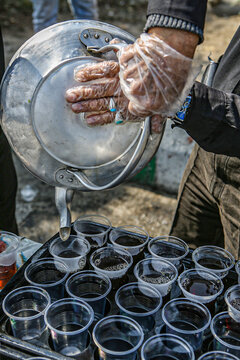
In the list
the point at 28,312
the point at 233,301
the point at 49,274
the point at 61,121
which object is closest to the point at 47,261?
the point at 49,274

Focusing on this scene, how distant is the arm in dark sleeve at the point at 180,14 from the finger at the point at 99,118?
207 mm

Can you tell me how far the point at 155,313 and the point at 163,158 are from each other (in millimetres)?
1738

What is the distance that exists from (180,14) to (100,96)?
234 millimetres

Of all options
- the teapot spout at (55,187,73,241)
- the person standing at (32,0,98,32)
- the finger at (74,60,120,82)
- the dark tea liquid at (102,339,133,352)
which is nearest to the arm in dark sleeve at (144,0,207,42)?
the finger at (74,60,120,82)

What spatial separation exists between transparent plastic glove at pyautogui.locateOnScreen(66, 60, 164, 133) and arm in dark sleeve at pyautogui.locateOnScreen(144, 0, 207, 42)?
132 mm

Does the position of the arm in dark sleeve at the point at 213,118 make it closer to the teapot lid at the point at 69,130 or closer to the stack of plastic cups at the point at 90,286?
the teapot lid at the point at 69,130

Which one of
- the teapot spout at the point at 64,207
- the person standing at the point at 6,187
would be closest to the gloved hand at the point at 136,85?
the teapot spout at the point at 64,207

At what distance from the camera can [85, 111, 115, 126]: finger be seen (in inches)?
35.2

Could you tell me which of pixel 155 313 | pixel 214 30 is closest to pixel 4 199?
pixel 155 313

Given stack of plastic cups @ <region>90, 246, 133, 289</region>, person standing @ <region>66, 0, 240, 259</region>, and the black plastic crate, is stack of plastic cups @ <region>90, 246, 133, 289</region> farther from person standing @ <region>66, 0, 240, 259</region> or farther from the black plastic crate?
person standing @ <region>66, 0, 240, 259</region>

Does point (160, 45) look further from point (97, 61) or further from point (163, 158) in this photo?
point (163, 158)

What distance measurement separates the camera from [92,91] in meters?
0.86

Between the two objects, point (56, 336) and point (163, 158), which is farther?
point (163, 158)

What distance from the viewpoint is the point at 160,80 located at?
828mm
